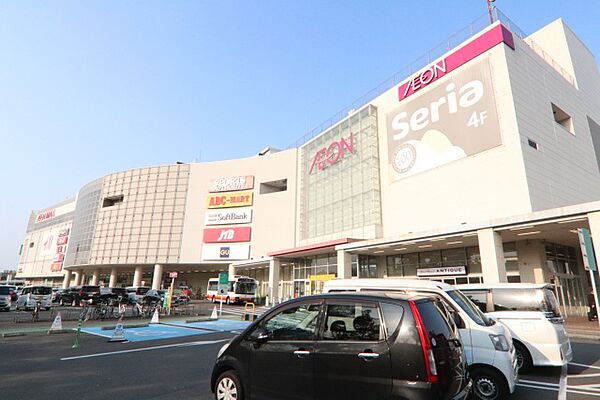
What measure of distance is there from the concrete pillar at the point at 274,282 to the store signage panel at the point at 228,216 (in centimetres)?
1461

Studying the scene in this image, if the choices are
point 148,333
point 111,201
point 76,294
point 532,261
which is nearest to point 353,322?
point 148,333

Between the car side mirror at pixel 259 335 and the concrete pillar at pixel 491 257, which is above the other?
the concrete pillar at pixel 491 257

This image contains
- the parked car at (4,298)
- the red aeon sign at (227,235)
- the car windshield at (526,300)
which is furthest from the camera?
the red aeon sign at (227,235)

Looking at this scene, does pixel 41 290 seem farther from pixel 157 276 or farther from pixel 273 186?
pixel 273 186

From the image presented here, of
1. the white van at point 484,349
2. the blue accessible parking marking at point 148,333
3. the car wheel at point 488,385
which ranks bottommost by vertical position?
the blue accessible parking marking at point 148,333

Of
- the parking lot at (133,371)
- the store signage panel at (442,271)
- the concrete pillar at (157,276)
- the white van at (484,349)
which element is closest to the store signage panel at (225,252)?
the concrete pillar at (157,276)

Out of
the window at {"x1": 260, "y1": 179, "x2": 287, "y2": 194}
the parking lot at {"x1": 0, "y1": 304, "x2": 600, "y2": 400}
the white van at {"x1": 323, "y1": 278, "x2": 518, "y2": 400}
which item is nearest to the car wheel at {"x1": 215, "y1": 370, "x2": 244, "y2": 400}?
the parking lot at {"x1": 0, "y1": 304, "x2": 600, "y2": 400}

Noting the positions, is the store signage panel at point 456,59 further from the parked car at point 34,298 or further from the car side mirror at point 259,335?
the parked car at point 34,298

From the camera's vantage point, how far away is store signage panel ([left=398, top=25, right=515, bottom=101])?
956 inches

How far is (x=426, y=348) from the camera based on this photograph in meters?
3.48

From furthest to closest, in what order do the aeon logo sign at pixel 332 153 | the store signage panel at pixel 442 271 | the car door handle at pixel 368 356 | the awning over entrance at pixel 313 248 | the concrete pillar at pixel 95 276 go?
1. the concrete pillar at pixel 95 276
2. the aeon logo sign at pixel 332 153
3. the awning over entrance at pixel 313 248
4. the store signage panel at pixel 442 271
5. the car door handle at pixel 368 356

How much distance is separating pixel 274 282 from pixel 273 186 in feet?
65.9

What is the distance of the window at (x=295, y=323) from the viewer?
4.32m

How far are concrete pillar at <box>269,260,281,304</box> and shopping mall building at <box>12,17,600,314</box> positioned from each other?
7.5 inches
